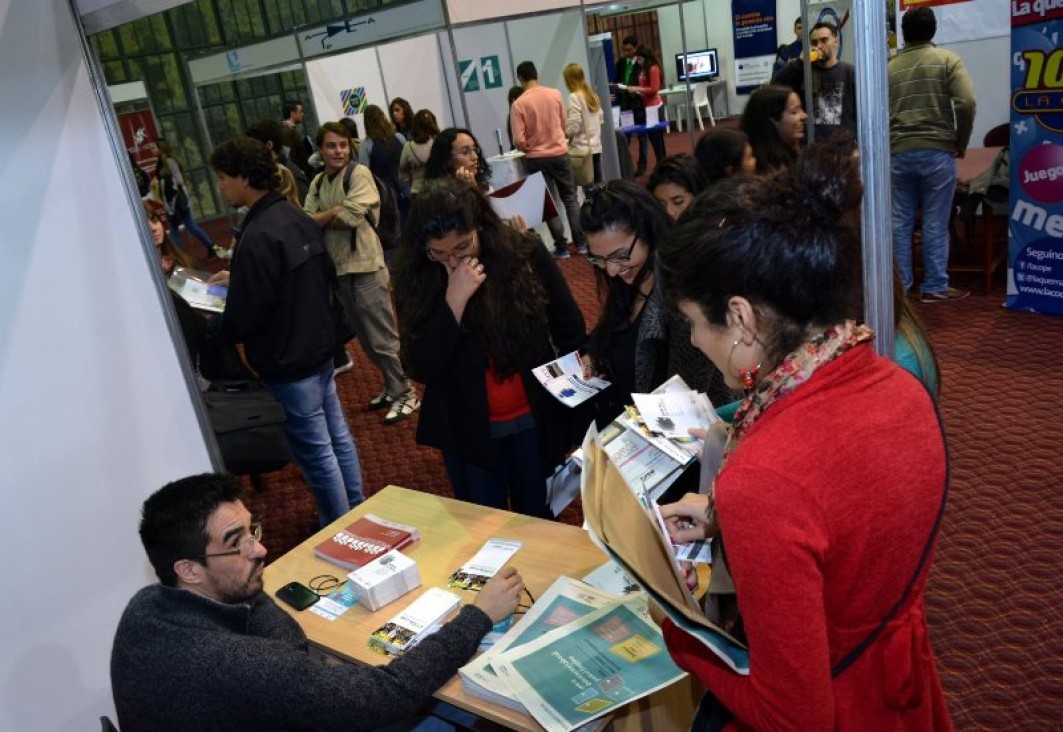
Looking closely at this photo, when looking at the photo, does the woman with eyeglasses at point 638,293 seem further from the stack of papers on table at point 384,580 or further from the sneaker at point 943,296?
the sneaker at point 943,296

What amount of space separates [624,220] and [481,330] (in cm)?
52

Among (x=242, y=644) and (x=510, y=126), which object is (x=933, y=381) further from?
(x=510, y=126)

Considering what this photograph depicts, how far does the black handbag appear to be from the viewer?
3.07 metres

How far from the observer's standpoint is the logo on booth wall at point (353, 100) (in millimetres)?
7840

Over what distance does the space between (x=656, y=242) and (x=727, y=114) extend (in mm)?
11165

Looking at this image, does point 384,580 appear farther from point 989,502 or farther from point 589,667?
point 989,502


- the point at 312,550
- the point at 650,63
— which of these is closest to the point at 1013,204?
the point at 312,550

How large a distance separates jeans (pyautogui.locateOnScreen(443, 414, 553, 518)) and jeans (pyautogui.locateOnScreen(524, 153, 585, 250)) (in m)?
4.45

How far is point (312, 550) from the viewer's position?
7.61 feet

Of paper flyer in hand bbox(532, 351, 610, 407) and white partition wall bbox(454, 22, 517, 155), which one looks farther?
white partition wall bbox(454, 22, 517, 155)

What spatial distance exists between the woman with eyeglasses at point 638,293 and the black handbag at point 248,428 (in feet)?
4.78

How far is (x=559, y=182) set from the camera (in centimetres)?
714

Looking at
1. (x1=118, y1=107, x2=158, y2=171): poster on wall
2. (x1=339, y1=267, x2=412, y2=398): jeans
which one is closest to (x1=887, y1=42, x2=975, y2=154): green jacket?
(x1=339, y1=267, x2=412, y2=398): jeans

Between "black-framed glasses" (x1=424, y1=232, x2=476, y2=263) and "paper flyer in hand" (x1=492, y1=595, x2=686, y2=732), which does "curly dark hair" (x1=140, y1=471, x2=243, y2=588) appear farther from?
"black-framed glasses" (x1=424, y1=232, x2=476, y2=263)
